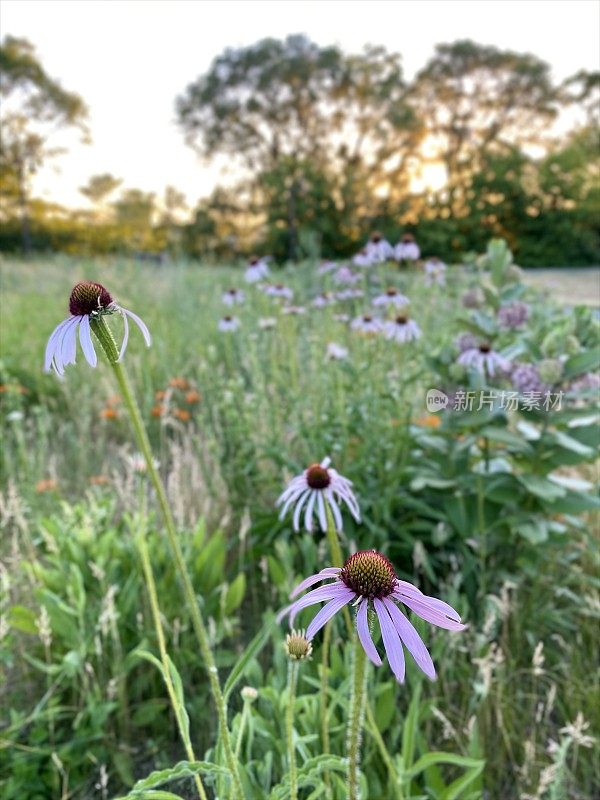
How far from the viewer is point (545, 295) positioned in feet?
17.0

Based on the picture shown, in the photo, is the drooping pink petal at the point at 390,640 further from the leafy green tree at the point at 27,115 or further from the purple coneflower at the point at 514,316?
the leafy green tree at the point at 27,115

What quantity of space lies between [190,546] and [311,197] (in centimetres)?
1110

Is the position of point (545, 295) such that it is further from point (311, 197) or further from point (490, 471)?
point (311, 197)

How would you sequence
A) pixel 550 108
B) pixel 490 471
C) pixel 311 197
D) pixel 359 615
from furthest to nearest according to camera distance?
pixel 550 108, pixel 311 197, pixel 490 471, pixel 359 615

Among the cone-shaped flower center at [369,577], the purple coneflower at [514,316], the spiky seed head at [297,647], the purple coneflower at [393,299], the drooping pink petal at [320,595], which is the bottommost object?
the spiky seed head at [297,647]

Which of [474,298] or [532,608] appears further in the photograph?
[474,298]

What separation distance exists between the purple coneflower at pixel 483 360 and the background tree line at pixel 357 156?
7.87 metres

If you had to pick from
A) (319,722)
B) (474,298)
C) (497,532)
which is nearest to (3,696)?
(319,722)

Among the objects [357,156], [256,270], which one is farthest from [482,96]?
[256,270]

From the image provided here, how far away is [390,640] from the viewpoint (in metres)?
0.51

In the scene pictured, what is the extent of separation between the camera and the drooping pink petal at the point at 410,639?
0.49 metres

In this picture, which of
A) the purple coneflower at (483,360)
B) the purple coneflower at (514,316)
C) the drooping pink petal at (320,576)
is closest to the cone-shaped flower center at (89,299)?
the drooping pink petal at (320,576)

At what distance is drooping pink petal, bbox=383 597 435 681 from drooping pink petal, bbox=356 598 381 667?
21 mm

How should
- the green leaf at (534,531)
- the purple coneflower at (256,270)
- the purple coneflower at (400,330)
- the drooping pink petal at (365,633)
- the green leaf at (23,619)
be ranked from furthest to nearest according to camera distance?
the purple coneflower at (256,270) < the purple coneflower at (400,330) < the green leaf at (534,531) < the green leaf at (23,619) < the drooping pink petal at (365,633)
